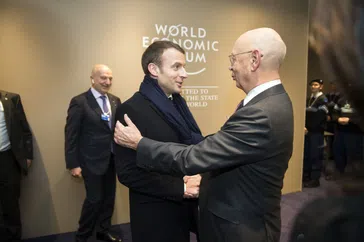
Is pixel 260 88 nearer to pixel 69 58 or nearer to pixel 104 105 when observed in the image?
pixel 104 105

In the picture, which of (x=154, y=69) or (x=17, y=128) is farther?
(x=17, y=128)

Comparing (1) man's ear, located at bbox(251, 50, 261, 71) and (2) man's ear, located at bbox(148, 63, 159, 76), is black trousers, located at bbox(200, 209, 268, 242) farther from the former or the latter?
(2) man's ear, located at bbox(148, 63, 159, 76)

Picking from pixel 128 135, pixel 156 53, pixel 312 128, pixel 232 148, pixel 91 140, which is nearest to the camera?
pixel 232 148

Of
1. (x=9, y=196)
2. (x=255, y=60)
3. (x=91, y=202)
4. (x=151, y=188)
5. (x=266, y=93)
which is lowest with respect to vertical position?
(x=91, y=202)

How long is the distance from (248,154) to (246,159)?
2 centimetres

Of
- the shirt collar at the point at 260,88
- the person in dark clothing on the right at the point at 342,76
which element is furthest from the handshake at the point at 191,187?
the person in dark clothing on the right at the point at 342,76

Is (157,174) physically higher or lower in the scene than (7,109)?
lower

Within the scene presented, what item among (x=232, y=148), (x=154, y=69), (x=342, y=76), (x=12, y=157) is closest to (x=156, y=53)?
(x=154, y=69)

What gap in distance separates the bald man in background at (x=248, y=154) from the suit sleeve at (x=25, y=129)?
2152 mm

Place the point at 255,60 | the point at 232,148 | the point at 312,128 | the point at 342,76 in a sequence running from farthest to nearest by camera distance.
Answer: the point at 312,128 → the point at 255,60 → the point at 232,148 → the point at 342,76

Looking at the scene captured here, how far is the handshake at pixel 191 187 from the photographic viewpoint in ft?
5.15

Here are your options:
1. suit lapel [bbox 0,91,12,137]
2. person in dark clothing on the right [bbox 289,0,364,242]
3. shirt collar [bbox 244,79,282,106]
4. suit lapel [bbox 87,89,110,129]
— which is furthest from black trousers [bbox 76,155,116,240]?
person in dark clothing on the right [bbox 289,0,364,242]

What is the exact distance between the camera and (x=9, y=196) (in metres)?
2.99

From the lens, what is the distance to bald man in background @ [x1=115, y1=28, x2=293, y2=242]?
3.68ft
